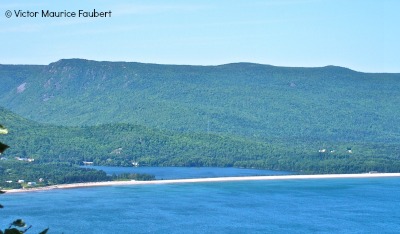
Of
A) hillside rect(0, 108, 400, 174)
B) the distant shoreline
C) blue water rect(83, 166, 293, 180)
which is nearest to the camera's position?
the distant shoreline

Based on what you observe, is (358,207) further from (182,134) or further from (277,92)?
(277,92)

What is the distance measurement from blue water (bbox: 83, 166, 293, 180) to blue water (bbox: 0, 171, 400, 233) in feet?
18.9

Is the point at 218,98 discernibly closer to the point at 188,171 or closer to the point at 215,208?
the point at 188,171

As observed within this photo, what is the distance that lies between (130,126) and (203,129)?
15.7 metres

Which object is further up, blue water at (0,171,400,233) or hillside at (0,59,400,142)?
hillside at (0,59,400,142)

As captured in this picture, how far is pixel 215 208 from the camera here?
161 ft

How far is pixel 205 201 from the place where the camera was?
5253 centimetres

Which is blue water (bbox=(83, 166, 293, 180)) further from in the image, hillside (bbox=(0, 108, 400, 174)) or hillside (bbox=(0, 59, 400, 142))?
hillside (bbox=(0, 59, 400, 142))

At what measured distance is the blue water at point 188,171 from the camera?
7050 centimetres

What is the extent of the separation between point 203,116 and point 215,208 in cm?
6004

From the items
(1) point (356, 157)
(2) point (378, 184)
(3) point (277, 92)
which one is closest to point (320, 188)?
(2) point (378, 184)

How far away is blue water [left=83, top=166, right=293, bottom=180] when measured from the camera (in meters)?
70.5

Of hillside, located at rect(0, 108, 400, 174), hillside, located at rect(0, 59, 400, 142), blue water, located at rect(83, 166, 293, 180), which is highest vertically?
hillside, located at rect(0, 59, 400, 142)

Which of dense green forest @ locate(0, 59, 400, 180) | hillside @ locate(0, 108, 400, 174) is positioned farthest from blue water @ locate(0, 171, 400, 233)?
dense green forest @ locate(0, 59, 400, 180)
